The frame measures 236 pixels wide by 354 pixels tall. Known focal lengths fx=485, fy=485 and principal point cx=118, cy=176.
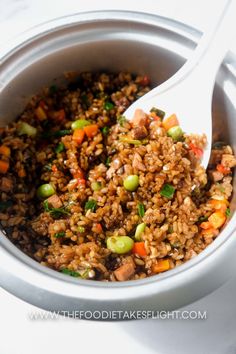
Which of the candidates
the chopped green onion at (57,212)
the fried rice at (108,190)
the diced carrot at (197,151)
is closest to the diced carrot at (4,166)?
the fried rice at (108,190)

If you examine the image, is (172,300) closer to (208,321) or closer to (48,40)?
(208,321)

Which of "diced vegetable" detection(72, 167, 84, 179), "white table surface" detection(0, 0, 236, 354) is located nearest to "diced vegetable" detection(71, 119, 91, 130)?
"diced vegetable" detection(72, 167, 84, 179)

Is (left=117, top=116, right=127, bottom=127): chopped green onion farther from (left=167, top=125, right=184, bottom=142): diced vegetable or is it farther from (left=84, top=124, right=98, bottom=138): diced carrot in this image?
(left=167, top=125, right=184, bottom=142): diced vegetable

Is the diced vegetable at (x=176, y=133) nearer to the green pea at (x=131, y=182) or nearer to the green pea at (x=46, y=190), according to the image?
the green pea at (x=131, y=182)

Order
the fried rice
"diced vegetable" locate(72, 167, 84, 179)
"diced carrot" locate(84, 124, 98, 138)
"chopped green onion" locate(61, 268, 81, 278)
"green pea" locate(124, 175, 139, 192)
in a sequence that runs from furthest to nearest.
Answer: "diced carrot" locate(84, 124, 98, 138) < "diced vegetable" locate(72, 167, 84, 179) < "green pea" locate(124, 175, 139, 192) < the fried rice < "chopped green onion" locate(61, 268, 81, 278)

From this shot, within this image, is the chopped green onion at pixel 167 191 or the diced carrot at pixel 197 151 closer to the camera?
the chopped green onion at pixel 167 191

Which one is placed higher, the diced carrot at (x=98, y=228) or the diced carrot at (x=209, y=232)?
the diced carrot at (x=209, y=232)

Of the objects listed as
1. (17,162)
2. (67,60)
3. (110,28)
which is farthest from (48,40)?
(17,162)
